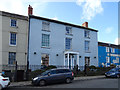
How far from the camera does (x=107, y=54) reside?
3212 cm

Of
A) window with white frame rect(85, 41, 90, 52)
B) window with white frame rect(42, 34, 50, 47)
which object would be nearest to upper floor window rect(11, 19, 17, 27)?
window with white frame rect(42, 34, 50, 47)

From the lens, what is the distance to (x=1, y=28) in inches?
773

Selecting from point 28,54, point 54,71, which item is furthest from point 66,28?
point 54,71

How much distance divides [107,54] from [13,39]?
2277 cm

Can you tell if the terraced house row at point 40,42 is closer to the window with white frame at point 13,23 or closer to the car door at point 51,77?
the window with white frame at point 13,23

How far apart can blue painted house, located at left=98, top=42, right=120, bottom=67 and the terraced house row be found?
4.31 meters

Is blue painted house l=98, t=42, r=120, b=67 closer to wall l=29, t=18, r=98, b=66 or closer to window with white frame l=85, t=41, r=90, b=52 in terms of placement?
wall l=29, t=18, r=98, b=66

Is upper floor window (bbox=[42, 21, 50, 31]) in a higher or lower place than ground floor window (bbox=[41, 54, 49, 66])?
higher

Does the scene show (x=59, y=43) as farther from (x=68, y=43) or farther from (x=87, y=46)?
(x=87, y=46)

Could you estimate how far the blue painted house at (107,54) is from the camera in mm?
30372

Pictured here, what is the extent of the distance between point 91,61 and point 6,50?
659 inches

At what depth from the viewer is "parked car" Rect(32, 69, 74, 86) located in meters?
12.5

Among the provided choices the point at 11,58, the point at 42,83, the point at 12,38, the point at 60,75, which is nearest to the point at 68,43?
the point at 12,38

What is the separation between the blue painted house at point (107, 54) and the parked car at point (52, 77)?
1817 cm
